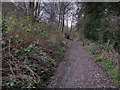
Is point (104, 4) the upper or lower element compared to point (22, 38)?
upper

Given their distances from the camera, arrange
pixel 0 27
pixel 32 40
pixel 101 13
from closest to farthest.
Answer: pixel 0 27, pixel 32 40, pixel 101 13

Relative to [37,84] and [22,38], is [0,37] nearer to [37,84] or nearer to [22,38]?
[22,38]

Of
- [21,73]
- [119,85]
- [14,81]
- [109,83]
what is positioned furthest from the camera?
[109,83]

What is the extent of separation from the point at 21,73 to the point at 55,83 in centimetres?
114

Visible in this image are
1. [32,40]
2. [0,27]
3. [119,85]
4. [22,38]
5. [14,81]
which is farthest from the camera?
[32,40]

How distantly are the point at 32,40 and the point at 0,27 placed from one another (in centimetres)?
133

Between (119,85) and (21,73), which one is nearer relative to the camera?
(21,73)

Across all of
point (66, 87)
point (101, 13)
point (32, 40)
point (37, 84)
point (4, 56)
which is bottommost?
point (66, 87)

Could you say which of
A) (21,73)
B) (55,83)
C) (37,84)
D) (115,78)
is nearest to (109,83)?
(115,78)

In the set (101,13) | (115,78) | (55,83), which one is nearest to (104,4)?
(101,13)

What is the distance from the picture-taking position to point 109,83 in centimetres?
359

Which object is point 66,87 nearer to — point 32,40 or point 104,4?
point 32,40

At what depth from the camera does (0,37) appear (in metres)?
3.72

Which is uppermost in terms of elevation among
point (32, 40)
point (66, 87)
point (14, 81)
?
point (32, 40)
